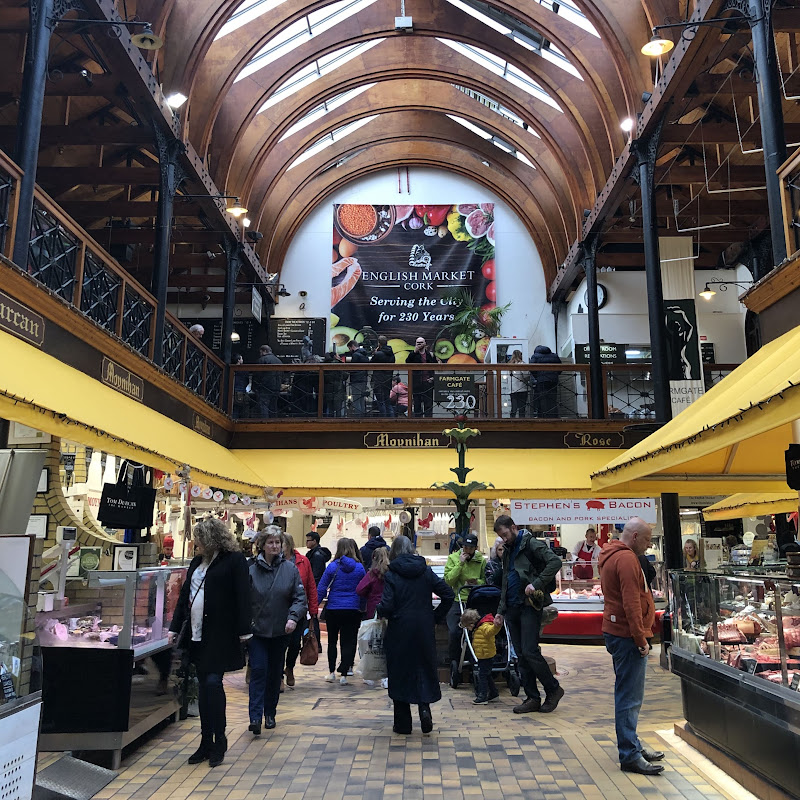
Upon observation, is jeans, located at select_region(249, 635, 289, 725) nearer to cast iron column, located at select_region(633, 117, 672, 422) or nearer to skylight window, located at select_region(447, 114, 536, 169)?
cast iron column, located at select_region(633, 117, 672, 422)

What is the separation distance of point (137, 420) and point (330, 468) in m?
5.85

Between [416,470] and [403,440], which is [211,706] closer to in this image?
[416,470]

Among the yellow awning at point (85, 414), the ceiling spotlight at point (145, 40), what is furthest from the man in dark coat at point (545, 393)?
the ceiling spotlight at point (145, 40)

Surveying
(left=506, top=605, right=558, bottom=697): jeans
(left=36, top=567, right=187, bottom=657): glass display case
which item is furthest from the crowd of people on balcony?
(left=36, top=567, right=187, bottom=657): glass display case

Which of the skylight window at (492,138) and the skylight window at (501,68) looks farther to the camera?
the skylight window at (492,138)

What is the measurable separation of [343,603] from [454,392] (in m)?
7.68

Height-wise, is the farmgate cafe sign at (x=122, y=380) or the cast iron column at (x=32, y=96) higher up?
the cast iron column at (x=32, y=96)

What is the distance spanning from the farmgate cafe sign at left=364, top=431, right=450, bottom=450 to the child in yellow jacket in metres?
7.92

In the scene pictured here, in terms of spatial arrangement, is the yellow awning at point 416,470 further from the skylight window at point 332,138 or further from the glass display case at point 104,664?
the skylight window at point 332,138

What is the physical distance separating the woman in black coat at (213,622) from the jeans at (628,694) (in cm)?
233

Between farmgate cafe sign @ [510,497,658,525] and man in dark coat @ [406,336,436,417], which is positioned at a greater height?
man in dark coat @ [406,336,436,417]

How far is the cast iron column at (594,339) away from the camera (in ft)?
49.4

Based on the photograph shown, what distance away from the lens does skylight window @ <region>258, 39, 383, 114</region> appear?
53.0 ft

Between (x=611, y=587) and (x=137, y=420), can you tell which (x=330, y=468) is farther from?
(x=611, y=587)
